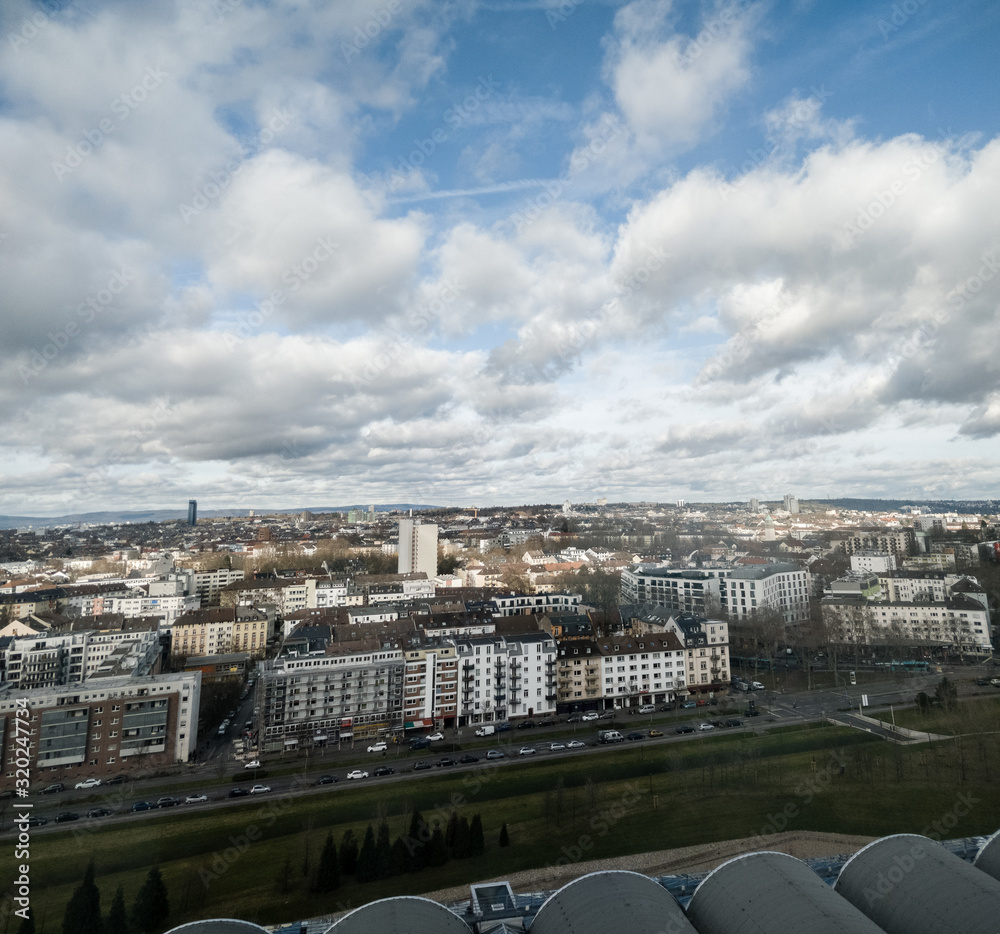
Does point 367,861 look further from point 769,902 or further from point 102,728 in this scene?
point 102,728

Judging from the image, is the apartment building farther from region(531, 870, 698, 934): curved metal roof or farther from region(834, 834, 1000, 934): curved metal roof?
region(834, 834, 1000, 934): curved metal roof

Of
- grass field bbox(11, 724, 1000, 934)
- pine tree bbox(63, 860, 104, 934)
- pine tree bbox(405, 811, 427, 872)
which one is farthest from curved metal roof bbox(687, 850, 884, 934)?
pine tree bbox(63, 860, 104, 934)

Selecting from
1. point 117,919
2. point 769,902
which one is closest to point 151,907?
point 117,919

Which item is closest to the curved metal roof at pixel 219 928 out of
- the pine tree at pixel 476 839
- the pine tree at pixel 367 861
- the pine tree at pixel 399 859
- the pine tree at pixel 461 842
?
the pine tree at pixel 367 861

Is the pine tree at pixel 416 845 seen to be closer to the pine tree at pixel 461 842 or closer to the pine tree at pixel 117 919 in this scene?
the pine tree at pixel 461 842

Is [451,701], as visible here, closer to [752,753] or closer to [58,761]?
[752,753]
